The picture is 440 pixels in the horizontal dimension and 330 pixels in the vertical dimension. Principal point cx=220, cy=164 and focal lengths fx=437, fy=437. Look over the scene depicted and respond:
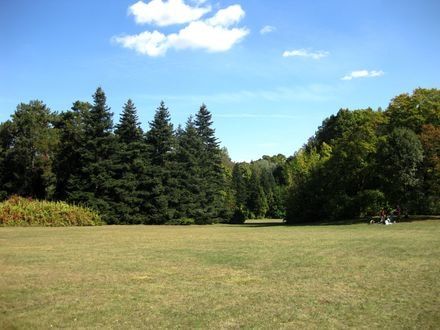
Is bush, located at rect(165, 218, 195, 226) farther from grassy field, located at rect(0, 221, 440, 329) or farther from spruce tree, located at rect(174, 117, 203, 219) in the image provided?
grassy field, located at rect(0, 221, 440, 329)

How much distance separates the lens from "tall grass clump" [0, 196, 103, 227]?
38.0 meters

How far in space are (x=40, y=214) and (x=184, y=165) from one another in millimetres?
18961

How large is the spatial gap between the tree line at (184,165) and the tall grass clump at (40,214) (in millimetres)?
3700

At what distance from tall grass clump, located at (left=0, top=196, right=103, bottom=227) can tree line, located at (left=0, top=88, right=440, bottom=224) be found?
3.70 metres

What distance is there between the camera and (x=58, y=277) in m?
11.8

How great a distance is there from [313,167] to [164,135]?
17976 millimetres

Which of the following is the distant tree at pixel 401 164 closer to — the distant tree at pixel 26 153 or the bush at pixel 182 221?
the bush at pixel 182 221

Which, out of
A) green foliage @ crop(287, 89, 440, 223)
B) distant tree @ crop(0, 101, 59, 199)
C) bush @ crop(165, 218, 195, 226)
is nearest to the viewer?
green foliage @ crop(287, 89, 440, 223)

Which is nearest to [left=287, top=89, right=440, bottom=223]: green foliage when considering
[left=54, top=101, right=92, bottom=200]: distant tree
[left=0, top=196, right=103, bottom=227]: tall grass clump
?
[left=0, top=196, right=103, bottom=227]: tall grass clump

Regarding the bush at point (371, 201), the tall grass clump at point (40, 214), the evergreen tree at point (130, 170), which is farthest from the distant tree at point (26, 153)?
the bush at point (371, 201)

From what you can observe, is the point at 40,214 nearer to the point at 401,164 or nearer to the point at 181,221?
→ the point at 181,221

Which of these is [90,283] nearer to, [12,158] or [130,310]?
[130,310]

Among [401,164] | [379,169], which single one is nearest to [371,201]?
[379,169]

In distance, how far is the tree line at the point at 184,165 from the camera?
35.3 m
